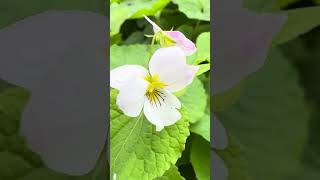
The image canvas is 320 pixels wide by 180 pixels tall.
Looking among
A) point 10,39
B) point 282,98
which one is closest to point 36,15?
point 10,39

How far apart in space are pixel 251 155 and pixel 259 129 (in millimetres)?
30

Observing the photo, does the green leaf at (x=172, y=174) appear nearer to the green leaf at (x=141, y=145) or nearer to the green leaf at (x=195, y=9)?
the green leaf at (x=141, y=145)

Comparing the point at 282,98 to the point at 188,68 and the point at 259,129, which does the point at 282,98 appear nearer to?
the point at 259,129

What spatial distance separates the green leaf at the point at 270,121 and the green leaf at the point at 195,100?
20 mm

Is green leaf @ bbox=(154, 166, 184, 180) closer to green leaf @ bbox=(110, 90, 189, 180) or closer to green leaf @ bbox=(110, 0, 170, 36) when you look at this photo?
green leaf @ bbox=(110, 90, 189, 180)

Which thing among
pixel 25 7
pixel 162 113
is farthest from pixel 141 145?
pixel 25 7

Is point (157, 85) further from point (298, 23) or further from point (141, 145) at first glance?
point (298, 23)

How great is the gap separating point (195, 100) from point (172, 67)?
0.09 m

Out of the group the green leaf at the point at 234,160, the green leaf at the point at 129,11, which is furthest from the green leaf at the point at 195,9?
the green leaf at the point at 234,160

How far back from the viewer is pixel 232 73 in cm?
36

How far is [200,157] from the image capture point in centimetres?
38

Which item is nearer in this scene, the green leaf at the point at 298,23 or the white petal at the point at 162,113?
the white petal at the point at 162,113

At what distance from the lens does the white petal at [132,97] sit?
29 cm

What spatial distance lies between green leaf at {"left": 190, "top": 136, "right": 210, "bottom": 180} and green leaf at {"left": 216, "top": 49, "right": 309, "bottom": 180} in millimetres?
28
